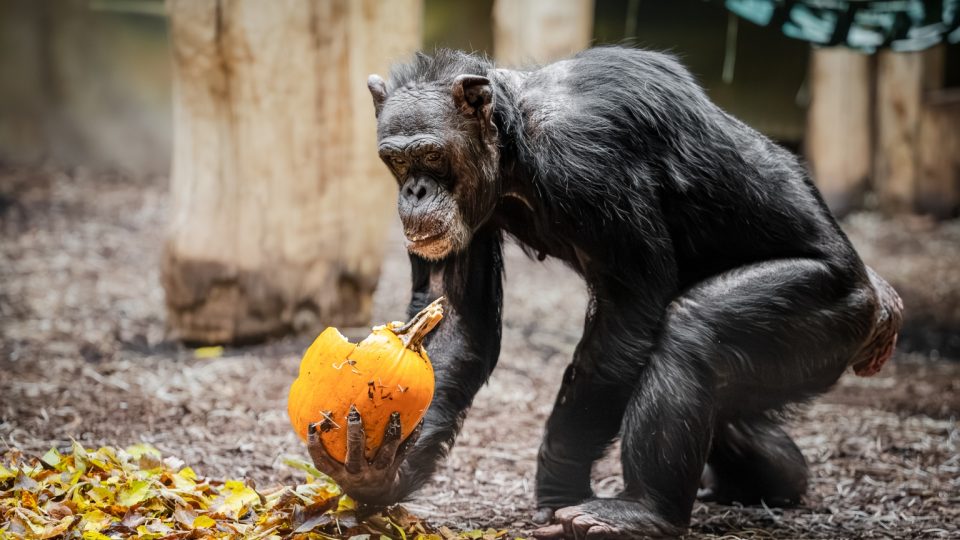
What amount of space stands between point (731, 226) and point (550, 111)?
86 centimetres

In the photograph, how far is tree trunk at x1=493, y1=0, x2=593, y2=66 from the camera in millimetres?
10195

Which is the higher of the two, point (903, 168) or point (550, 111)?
point (550, 111)

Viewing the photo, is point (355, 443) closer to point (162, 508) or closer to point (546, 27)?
point (162, 508)

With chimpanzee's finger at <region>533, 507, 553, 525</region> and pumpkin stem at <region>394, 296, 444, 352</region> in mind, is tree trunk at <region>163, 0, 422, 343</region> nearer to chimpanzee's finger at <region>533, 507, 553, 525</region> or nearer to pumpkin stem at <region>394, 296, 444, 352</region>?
chimpanzee's finger at <region>533, 507, 553, 525</region>

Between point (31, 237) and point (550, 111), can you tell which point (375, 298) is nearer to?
point (31, 237)

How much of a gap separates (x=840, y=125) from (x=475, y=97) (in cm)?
1042

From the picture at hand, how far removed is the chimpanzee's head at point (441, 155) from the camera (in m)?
→ 3.58

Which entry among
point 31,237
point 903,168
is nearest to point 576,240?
point 31,237

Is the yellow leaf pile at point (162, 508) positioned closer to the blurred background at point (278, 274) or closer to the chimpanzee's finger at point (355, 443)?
the chimpanzee's finger at point (355, 443)

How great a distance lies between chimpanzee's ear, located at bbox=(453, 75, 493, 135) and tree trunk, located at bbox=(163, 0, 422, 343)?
9.77 feet

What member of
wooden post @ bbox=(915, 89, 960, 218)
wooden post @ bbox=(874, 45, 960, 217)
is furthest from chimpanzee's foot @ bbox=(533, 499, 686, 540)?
wooden post @ bbox=(915, 89, 960, 218)

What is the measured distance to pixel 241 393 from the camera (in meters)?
5.73

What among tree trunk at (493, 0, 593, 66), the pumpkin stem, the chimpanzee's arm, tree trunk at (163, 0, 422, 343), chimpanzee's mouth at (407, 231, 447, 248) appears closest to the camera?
the pumpkin stem

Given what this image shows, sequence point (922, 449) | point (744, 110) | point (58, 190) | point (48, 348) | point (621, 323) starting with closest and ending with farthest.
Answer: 1. point (621, 323)
2. point (922, 449)
3. point (48, 348)
4. point (58, 190)
5. point (744, 110)
